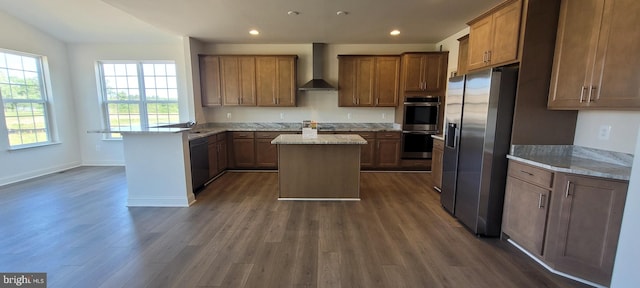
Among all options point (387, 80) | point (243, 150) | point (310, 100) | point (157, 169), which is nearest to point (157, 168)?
point (157, 169)

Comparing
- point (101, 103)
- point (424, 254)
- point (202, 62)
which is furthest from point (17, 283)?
point (101, 103)

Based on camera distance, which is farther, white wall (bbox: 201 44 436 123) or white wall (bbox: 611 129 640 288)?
white wall (bbox: 201 44 436 123)

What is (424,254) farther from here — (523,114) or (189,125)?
(189,125)

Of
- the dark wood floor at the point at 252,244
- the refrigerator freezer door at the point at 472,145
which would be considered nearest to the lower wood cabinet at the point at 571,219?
the dark wood floor at the point at 252,244

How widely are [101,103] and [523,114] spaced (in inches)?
290

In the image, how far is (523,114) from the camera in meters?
2.46

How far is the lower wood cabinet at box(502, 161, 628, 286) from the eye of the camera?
1.85 meters

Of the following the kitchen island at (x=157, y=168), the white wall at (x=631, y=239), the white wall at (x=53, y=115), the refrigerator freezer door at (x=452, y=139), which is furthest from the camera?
the white wall at (x=53, y=115)

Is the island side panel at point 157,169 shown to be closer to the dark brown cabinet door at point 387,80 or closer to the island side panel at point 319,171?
the island side panel at point 319,171

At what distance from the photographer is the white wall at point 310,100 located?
5488mm

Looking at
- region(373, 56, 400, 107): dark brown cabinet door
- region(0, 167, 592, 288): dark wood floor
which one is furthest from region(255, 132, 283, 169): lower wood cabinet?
region(373, 56, 400, 107): dark brown cabinet door

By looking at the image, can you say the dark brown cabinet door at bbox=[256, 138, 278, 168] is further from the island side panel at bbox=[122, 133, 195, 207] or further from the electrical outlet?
the electrical outlet

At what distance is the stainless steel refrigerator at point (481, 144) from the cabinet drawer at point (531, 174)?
0.35ft

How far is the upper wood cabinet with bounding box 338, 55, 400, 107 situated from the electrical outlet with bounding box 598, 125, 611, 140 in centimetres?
327
